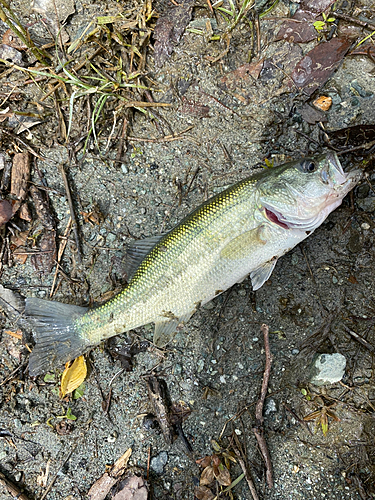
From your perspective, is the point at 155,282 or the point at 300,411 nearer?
the point at 155,282

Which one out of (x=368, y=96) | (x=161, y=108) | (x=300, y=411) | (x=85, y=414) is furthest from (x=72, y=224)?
(x=368, y=96)

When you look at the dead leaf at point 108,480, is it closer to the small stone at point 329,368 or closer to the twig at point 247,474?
the twig at point 247,474

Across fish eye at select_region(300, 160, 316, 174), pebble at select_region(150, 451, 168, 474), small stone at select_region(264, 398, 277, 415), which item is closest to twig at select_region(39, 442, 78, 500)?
pebble at select_region(150, 451, 168, 474)

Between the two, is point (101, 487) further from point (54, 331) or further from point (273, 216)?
point (273, 216)

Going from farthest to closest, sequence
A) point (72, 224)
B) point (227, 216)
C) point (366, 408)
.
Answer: point (72, 224)
point (366, 408)
point (227, 216)

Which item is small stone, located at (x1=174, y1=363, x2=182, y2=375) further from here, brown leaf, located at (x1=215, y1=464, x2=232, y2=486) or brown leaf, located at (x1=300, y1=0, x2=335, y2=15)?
brown leaf, located at (x1=300, y1=0, x2=335, y2=15)

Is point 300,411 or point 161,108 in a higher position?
point 161,108

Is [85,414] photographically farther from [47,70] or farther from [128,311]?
[47,70]
